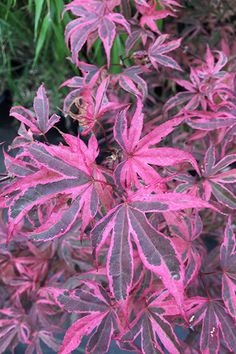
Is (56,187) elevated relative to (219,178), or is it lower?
elevated

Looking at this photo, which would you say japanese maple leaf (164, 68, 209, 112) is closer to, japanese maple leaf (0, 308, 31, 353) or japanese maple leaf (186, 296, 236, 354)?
japanese maple leaf (186, 296, 236, 354)

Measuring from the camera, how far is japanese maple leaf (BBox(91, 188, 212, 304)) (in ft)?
1.65

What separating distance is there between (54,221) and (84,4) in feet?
1.90

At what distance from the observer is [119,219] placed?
547mm

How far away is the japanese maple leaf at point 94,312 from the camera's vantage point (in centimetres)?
66

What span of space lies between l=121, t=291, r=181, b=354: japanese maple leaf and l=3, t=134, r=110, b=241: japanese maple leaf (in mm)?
204

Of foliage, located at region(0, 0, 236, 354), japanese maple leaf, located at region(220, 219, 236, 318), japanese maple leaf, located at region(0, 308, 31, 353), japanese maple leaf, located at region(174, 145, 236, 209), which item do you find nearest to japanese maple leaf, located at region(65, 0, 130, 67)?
foliage, located at region(0, 0, 236, 354)

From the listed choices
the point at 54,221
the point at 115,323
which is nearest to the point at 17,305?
the point at 115,323

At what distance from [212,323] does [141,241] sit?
0.84 ft

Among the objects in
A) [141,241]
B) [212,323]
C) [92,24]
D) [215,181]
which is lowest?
[212,323]

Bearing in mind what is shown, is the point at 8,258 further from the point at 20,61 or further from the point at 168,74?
the point at 20,61

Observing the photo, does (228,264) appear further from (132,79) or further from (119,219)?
(132,79)

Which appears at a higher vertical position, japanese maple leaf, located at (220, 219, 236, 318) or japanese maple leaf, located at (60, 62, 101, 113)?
japanese maple leaf, located at (60, 62, 101, 113)

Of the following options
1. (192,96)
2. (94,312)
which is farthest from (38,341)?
(192,96)
